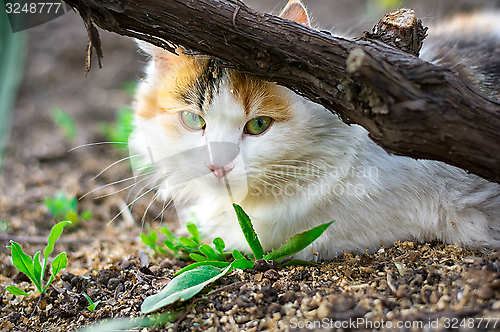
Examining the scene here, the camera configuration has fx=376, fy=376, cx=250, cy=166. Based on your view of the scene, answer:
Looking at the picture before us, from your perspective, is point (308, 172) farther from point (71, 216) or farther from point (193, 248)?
point (71, 216)

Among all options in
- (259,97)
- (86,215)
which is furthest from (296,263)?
(86,215)

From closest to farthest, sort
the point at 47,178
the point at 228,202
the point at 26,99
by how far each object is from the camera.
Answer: the point at 228,202
the point at 47,178
the point at 26,99

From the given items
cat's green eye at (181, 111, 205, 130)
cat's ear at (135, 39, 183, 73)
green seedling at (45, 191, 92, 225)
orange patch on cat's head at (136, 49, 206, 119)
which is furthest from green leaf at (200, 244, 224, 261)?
green seedling at (45, 191, 92, 225)

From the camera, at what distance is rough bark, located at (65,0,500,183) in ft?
3.52

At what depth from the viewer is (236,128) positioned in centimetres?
163

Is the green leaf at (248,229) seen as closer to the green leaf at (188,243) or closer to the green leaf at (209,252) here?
the green leaf at (209,252)

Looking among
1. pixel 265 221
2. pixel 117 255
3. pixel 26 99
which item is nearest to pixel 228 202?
pixel 265 221

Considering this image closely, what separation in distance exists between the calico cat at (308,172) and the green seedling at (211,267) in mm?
181

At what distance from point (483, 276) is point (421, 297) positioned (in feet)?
0.60

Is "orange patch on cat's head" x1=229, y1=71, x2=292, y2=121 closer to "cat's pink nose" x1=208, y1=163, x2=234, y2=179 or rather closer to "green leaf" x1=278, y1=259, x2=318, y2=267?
"cat's pink nose" x1=208, y1=163, x2=234, y2=179

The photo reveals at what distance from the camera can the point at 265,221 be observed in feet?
5.90

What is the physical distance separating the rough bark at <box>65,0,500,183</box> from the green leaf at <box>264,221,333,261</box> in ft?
1.56

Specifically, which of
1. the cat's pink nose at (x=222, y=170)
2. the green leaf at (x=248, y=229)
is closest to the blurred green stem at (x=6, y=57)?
the cat's pink nose at (x=222, y=170)

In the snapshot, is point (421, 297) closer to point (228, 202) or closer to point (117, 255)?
point (228, 202)
